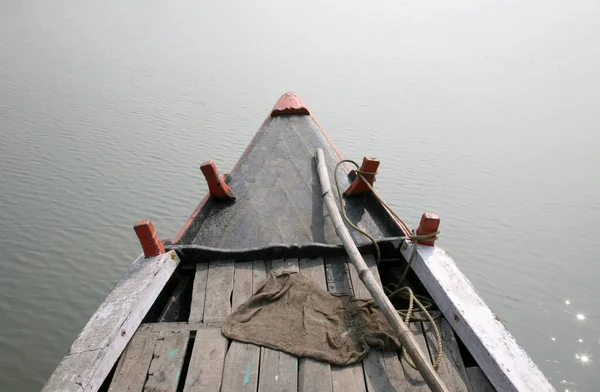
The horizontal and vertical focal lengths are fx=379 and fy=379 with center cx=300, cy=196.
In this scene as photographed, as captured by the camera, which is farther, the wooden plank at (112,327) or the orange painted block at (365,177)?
the orange painted block at (365,177)

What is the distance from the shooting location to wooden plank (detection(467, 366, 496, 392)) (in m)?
2.21

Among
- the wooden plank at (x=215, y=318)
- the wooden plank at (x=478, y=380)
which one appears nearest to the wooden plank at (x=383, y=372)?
the wooden plank at (x=478, y=380)

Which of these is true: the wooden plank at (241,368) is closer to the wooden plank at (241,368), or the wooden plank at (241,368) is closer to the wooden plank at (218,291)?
the wooden plank at (241,368)

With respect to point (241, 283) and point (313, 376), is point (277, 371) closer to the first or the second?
point (313, 376)

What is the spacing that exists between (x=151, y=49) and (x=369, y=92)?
8949mm

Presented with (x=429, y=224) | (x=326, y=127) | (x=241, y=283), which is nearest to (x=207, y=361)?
(x=241, y=283)

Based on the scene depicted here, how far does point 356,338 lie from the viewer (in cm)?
246

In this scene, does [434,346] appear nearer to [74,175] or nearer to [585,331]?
[585,331]

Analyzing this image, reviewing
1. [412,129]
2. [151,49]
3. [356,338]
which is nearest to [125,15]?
[151,49]

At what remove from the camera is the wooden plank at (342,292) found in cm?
219

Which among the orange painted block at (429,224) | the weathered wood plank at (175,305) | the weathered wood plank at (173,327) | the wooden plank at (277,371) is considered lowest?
the weathered wood plank at (175,305)

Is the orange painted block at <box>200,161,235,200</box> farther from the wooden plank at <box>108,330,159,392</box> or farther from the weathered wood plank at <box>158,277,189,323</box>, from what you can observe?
the wooden plank at <box>108,330,159,392</box>

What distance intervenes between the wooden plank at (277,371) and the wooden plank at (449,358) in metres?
0.88

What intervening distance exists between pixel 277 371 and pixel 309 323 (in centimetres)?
40
